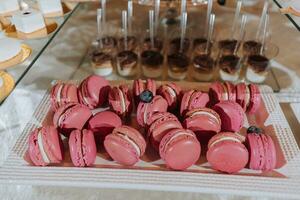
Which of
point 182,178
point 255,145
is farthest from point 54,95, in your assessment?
point 255,145

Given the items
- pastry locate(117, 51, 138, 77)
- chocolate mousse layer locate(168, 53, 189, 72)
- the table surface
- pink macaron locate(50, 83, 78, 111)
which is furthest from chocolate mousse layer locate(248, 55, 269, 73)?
pink macaron locate(50, 83, 78, 111)

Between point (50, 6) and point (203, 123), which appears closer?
point (203, 123)

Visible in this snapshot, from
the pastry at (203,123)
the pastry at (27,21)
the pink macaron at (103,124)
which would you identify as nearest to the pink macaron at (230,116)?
the pastry at (203,123)

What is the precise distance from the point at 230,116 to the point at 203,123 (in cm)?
8

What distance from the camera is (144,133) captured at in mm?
776

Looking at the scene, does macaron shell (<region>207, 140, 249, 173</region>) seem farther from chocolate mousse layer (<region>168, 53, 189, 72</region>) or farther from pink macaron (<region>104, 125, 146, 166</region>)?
chocolate mousse layer (<region>168, 53, 189, 72</region>)

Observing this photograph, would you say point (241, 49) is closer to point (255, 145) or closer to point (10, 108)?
point (255, 145)

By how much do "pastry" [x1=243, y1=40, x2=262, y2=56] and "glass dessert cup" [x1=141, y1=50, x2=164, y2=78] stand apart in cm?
32

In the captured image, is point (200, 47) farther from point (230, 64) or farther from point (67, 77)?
point (67, 77)

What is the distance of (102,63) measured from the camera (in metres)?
1.21

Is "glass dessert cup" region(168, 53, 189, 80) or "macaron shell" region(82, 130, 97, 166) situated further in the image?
"glass dessert cup" region(168, 53, 189, 80)

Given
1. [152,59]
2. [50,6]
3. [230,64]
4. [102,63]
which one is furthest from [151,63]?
[50,6]

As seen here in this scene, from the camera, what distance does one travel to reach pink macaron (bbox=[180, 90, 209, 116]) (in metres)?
0.79

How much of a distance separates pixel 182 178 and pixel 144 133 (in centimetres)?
17
